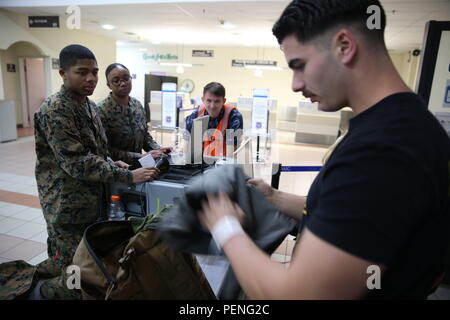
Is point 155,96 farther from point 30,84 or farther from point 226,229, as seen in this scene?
point 226,229

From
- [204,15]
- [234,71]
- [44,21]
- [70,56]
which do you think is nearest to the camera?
[70,56]

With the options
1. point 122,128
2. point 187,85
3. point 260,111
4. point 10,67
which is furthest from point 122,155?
point 187,85

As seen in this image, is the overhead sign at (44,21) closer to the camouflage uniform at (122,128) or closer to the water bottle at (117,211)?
the camouflage uniform at (122,128)

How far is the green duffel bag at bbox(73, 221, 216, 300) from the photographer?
0.91m

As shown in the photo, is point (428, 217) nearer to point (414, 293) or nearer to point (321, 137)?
point (414, 293)

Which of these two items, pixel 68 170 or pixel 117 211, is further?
pixel 117 211

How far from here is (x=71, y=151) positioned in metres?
1.72

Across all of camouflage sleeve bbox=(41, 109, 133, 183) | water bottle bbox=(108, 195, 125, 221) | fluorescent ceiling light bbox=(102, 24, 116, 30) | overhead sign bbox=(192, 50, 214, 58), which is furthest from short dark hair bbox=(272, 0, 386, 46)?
overhead sign bbox=(192, 50, 214, 58)

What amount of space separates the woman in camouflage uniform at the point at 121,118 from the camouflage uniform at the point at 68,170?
1.68 feet

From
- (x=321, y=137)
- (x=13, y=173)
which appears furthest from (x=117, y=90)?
(x=321, y=137)

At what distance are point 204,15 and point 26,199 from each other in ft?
18.7

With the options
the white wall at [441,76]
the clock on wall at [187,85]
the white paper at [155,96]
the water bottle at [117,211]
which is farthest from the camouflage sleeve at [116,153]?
the clock on wall at [187,85]

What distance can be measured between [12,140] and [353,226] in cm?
919

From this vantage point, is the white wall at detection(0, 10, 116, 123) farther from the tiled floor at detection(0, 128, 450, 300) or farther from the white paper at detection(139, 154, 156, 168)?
the white paper at detection(139, 154, 156, 168)
